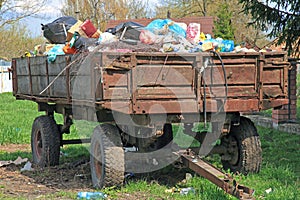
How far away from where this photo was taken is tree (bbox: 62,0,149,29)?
120 ft

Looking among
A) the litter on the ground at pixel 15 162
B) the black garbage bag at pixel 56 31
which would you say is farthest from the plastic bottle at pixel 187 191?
the litter on the ground at pixel 15 162

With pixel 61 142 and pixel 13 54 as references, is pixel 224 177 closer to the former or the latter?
pixel 61 142

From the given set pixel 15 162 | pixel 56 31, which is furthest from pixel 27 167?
pixel 56 31

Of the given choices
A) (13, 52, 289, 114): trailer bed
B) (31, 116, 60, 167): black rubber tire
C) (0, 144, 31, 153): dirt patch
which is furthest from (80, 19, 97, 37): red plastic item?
(0, 144, 31, 153): dirt patch

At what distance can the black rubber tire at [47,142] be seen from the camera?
28.3ft

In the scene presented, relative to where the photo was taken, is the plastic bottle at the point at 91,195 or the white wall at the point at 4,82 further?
the white wall at the point at 4,82

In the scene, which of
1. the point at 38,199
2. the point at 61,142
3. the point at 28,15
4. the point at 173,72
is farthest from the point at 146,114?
the point at 28,15

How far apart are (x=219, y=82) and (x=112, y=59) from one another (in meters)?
1.36

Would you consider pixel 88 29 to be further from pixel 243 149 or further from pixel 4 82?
pixel 4 82

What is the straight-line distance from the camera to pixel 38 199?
21.4ft

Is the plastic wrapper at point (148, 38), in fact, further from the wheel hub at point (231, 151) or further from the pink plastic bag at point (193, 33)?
the wheel hub at point (231, 151)

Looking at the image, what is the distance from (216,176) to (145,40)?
6.40 ft

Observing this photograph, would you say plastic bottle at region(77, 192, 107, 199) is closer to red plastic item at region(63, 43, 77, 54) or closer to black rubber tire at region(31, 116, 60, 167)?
red plastic item at region(63, 43, 77, 54)

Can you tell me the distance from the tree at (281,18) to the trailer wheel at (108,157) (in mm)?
5701
